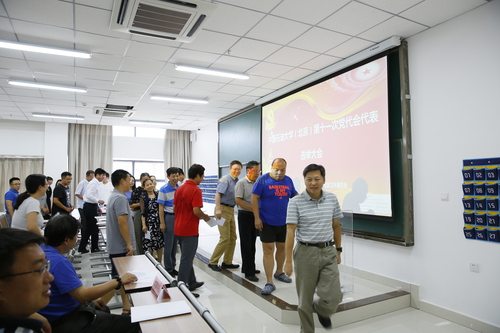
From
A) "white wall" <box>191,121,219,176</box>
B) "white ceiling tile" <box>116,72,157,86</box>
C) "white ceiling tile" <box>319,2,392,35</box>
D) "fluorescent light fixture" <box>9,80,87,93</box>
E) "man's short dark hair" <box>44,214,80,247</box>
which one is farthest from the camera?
"white wall" <box>191,121,219,176</box>

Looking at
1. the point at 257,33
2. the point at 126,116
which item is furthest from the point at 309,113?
the point at 126,116

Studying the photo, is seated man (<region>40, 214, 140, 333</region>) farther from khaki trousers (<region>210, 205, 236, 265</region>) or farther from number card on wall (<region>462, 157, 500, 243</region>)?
number card on wall (<region>462, 157, 500, 243</region>)

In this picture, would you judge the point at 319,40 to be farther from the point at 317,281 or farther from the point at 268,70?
the point at 317,281

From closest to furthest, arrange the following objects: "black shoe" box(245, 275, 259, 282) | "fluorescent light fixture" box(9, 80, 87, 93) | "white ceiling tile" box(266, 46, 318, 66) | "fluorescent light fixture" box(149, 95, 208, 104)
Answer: "black shoe" box(245, 275, 259, 282) → "white ceiling tile" box(266, 46, 318, 66) → "fluorescent light fixture" box(9, 80, 87, 93) → "fluorescent light fixture" box(149, 95, 208, 104)

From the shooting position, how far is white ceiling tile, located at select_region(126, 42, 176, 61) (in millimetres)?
4328

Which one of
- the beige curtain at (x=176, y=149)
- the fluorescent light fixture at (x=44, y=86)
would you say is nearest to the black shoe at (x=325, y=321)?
the fluorescent light fixture at (x=44, y=86)

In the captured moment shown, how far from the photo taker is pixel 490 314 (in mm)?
3031

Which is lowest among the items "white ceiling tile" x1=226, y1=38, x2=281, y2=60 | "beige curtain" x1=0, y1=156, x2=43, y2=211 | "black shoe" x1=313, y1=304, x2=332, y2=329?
"black shoe" x1=313, y1=304, x2=332, y2=329

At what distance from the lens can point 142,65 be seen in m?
5.05

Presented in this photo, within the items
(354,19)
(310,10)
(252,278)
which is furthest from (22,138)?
(354,19)

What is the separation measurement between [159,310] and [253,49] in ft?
12.0

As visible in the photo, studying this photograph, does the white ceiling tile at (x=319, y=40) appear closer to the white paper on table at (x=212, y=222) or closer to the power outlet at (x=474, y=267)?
the white paper on table at (x=212, y=222)

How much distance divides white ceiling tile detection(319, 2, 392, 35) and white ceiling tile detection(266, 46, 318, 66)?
75 cm

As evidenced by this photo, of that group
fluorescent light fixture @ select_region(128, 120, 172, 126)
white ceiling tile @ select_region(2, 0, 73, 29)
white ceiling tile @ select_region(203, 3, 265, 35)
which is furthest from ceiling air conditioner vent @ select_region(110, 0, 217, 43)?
fluorescent light fixture @ select_region(128, 120, 172, 126)
